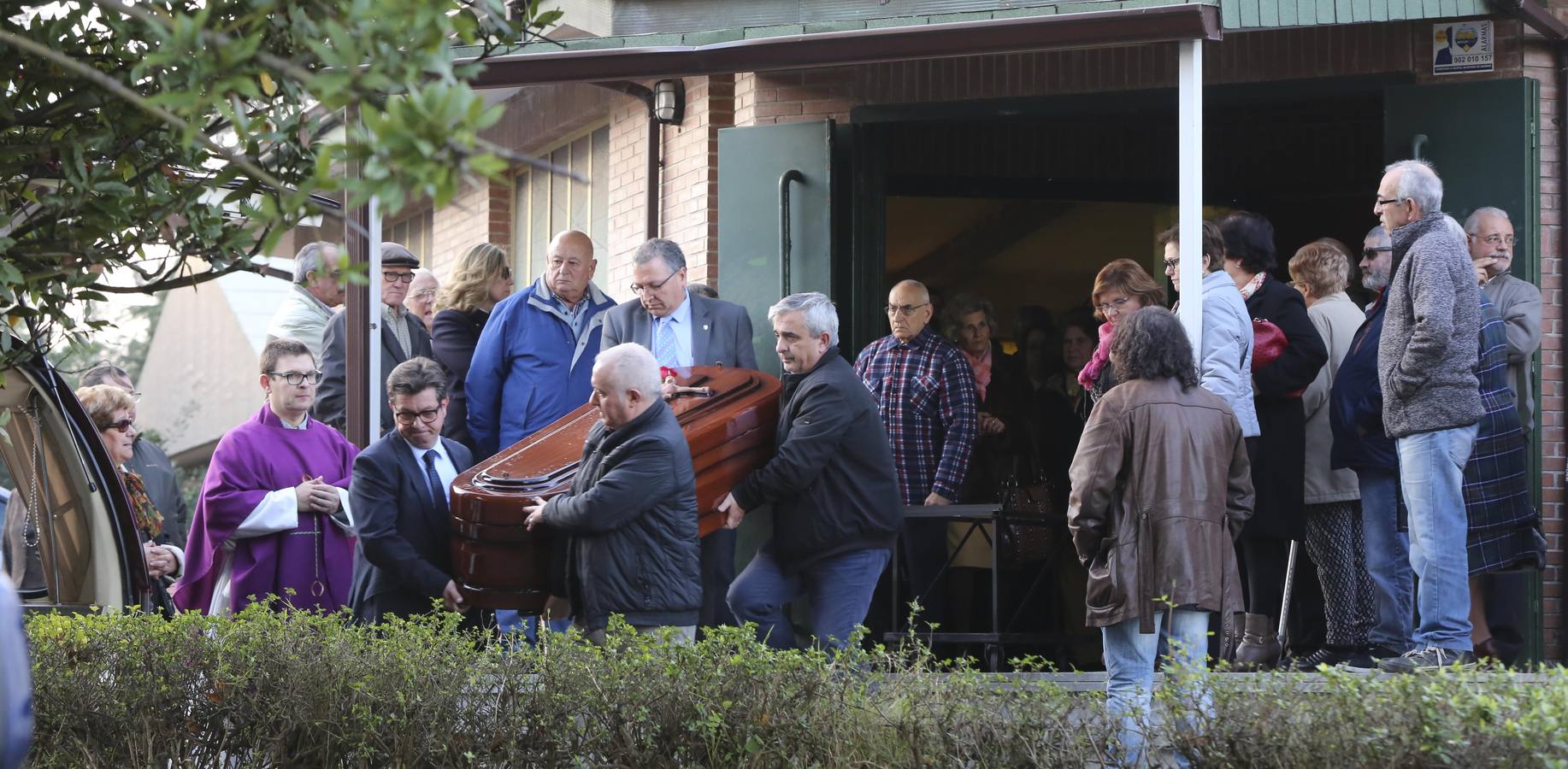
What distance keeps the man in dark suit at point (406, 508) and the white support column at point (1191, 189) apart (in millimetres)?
3050

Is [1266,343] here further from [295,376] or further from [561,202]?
[561,202]

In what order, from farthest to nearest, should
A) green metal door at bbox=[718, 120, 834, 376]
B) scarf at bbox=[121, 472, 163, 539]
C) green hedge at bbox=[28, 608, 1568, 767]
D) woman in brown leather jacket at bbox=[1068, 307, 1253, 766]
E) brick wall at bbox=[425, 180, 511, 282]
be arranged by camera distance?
brick wall at bbox=[425, 180, 511, 282], green metal door at bbox=[718, 120, 834, 376], scarf at bbox=[121, 472, 163, 539], woman in brown leather jacket at bbox=[1068, 307, 1253, 766], green hedge at bbox=[28, 608, 1568, 767]

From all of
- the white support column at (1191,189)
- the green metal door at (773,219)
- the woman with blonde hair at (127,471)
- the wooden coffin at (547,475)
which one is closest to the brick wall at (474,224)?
the green metal door at (773,219)

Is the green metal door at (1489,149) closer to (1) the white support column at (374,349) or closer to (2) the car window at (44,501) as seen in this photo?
(1) the white support column at (374,349)

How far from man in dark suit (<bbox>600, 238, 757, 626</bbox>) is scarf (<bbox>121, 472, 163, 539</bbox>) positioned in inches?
85.8

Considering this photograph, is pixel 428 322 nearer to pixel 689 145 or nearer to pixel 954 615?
pixel 689 145

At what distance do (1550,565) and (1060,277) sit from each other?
6393 mm

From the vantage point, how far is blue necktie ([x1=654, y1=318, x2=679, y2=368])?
8398 mm

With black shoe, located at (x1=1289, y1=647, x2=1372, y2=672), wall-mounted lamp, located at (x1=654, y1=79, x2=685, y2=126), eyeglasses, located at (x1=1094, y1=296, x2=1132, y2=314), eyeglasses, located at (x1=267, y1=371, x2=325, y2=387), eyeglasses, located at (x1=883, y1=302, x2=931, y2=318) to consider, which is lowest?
black shoe, located at (x1=1289, y1=647, x2=1372, y2=672)

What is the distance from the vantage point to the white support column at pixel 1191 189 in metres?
7.58

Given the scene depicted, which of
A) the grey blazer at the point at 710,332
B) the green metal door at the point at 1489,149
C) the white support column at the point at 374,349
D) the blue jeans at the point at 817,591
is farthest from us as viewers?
the white support column at the point at 374,349

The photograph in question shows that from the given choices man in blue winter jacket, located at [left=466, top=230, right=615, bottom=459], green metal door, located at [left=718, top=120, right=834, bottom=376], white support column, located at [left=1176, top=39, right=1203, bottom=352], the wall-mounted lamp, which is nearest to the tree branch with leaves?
man in blue winter jacket, located at [left=466, top=230, right=615, bottom=459]

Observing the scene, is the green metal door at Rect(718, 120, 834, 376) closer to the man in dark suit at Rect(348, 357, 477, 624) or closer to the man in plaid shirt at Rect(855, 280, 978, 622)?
the man in plaid shirt at Rect(855, 280, 978, 622)

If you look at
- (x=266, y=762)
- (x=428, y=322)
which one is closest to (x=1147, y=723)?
(x=266, y=762)
